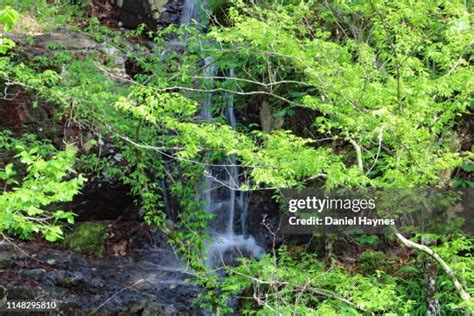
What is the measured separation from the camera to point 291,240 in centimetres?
785

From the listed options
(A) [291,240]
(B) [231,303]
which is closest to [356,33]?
(A) [291,240]

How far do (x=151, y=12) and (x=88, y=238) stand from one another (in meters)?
6.79

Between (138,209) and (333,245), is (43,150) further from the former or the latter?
(333,245)

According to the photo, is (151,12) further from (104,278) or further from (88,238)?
(104,278)

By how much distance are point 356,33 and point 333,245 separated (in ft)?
10.6

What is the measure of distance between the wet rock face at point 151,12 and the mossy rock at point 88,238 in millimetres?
6112

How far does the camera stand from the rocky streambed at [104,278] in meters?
7.09

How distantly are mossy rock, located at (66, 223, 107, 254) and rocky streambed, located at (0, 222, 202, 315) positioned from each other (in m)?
0.08

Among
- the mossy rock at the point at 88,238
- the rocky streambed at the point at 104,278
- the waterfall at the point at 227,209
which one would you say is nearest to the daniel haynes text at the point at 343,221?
the waterfall at the point at 227,209

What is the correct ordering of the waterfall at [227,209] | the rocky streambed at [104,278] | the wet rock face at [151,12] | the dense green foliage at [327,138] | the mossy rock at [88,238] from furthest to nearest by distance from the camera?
the wet rock face at [151,12] < the mossy rock at [88,238] < the waterfall at [227,209] < the rocky streambed at [104,278] < the dense green foliage at [327,138]

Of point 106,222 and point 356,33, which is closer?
point 356,33

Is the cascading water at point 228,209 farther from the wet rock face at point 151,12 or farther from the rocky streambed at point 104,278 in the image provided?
the wet rock face at point 151,12

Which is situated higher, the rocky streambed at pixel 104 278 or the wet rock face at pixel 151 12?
the wet rock face at pixel 151 12


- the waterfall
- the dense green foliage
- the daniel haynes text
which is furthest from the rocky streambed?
the daniel haynes text
